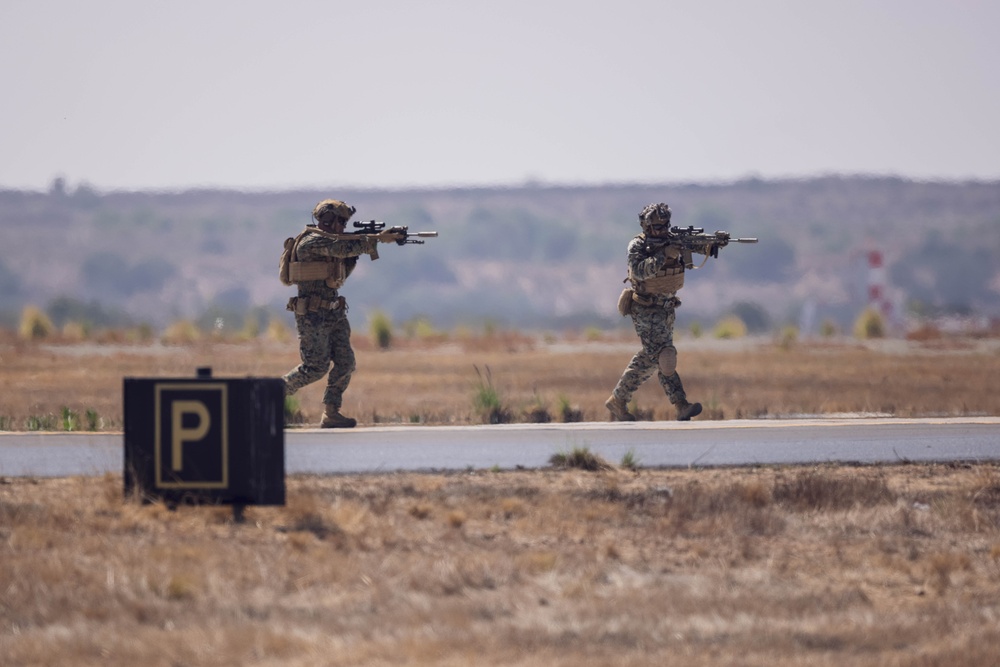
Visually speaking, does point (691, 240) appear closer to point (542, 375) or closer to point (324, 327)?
point (324, 327)

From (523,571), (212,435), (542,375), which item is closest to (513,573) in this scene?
(523,571)

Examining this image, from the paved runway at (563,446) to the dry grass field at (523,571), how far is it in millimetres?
372

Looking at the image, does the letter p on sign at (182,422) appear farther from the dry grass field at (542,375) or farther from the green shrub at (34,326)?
the green shrub at (34,326)

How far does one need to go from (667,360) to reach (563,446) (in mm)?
2496

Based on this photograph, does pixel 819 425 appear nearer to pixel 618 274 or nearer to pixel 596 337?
pixel 596 337

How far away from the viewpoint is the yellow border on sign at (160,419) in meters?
9.46

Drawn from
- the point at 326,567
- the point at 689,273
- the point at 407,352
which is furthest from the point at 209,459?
the point at 689,273

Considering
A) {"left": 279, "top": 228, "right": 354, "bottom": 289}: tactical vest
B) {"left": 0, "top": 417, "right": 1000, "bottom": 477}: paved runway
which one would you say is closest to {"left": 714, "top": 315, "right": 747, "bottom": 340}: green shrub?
{"left": 0, "top": 417, "right": 1000, "bottom": 477}: paved runway

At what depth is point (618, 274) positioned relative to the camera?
4210 inches

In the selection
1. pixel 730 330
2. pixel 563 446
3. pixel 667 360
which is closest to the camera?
pixel 563 446

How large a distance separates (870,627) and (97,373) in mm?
21366

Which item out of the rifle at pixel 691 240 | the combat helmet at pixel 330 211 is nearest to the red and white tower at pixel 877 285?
the rifle at pixel 691 240

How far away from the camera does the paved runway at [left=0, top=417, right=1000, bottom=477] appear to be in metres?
11.7

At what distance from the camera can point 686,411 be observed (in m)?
14.8
